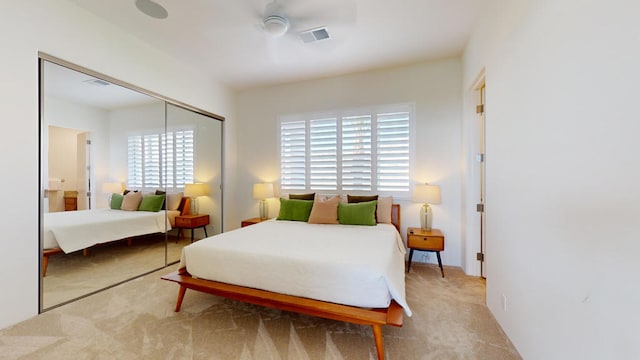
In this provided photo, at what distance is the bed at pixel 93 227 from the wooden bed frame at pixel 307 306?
45.6 inches

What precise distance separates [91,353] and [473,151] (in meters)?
4.14

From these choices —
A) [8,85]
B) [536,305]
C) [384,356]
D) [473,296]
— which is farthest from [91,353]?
[473,296]

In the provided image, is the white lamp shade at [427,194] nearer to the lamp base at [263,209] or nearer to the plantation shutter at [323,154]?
the plantation shutter at [323,154]

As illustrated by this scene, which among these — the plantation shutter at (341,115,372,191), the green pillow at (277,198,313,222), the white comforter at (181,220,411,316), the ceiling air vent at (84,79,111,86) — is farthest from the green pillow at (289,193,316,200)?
the ceiling air vent at (84,79,111,86)

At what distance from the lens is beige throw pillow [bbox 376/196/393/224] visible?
3.50m

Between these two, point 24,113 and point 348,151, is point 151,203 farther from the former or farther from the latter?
point 348,151

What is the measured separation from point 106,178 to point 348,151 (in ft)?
10.4

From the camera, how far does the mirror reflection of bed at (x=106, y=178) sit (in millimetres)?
2359

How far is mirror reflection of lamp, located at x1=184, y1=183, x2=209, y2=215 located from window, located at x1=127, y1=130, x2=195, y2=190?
93mm

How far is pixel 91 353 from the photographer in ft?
5.82

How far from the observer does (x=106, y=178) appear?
2.86 metres

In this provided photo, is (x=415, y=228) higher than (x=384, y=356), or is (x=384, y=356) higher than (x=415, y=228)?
(x=415, y=228)

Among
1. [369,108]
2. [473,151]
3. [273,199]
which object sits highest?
[369,108]

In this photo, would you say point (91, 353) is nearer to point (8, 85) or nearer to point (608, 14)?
point (8, 85)
